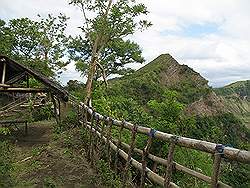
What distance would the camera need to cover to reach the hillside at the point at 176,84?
4381 cm

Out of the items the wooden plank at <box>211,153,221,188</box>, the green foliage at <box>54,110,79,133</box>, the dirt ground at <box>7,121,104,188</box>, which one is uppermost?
the wooden plank at <box>211,153,221,188</box>

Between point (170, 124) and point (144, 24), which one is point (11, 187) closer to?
point (170, 124)

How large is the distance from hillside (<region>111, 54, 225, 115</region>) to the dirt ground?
29.7 metres

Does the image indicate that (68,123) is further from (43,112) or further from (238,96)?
(238,96)

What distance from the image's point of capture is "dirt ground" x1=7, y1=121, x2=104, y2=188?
7.97 metres

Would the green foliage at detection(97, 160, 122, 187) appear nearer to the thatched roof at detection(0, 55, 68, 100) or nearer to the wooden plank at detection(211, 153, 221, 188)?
the wooden plank at detection(211, 153, 221, 188)

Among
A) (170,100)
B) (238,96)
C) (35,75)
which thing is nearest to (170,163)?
(170,100)

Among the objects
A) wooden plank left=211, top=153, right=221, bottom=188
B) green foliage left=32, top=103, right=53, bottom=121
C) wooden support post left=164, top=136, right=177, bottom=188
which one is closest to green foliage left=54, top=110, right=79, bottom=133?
green foliage left=32, top=103, right=53, bottom=121

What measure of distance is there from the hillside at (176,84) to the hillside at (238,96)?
19173 millimetres

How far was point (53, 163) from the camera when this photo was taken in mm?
9508

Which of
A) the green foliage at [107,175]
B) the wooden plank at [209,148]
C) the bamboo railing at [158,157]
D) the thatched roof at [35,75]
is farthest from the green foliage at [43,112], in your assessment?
the wooden plank at [209,148]

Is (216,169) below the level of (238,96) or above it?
below

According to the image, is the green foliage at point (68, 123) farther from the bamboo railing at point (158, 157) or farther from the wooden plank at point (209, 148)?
the wooden plank at point (209, 148)

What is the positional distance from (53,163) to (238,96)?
264ft
